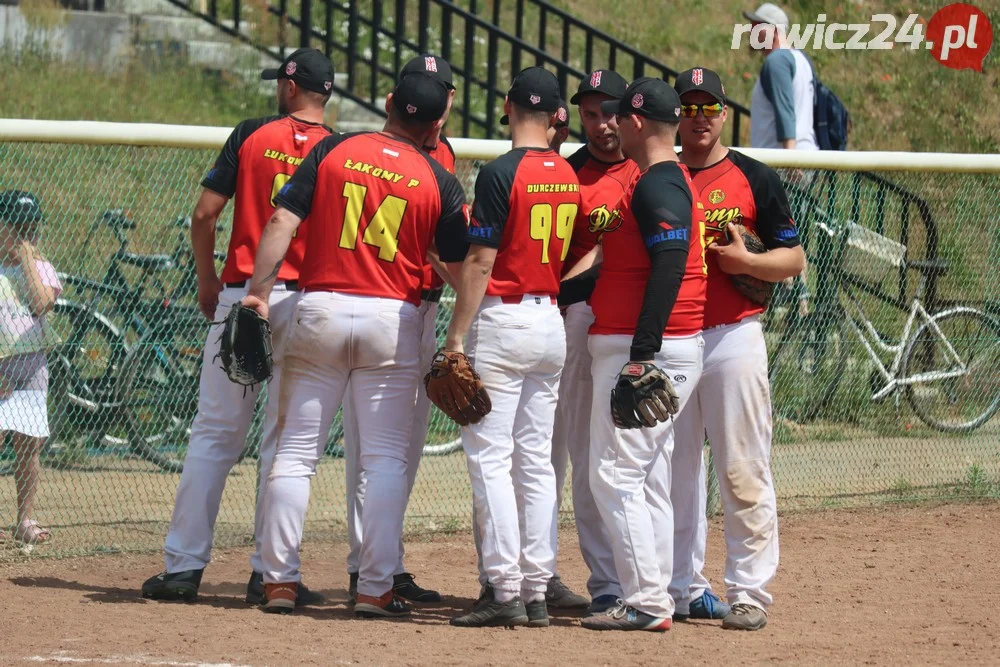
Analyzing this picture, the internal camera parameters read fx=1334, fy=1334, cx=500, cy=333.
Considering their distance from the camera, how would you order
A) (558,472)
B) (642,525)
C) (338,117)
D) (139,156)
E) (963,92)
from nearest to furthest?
(642,525) → (558,472) → (139,156) → (338,117) → (963,92)

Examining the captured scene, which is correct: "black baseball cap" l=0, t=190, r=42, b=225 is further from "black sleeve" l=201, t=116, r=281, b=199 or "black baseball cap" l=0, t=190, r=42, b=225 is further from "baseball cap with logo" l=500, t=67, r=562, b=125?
"baseball cap with logo" l=500, t=67, r=562, b=125

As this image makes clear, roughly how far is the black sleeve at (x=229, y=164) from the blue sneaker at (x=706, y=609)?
2.59 m

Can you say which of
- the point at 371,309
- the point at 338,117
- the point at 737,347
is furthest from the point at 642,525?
the point at 338,117

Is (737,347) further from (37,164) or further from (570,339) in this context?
(37,164)

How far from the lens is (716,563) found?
674 centimetres

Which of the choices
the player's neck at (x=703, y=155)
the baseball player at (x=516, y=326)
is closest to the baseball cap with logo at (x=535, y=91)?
the baseball player at (x=516, y=326)

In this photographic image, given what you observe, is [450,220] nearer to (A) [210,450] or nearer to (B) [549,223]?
(B) [549,223]

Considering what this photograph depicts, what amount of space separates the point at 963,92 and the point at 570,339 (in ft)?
39.0

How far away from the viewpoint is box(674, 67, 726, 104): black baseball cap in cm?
523

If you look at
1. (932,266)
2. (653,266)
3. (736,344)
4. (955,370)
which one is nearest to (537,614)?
(736,344)

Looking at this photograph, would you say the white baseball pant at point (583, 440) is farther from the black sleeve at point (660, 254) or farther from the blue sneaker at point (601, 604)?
the black sleeve at point (660, 254)

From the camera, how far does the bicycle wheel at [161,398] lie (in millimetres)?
6926

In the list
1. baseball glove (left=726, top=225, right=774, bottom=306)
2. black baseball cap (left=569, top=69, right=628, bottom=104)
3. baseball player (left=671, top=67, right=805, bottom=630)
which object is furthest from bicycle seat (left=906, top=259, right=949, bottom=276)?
black baseball cap (left=569, top=69, right=628, bottom=104)

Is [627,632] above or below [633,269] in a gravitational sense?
below
